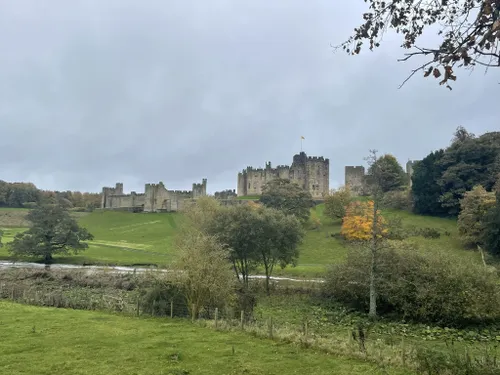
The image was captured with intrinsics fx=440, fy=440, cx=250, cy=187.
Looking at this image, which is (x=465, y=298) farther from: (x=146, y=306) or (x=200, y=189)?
(x=200, y=189)

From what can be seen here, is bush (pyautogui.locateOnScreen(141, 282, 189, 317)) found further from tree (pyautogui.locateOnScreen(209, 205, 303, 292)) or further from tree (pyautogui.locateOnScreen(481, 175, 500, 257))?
tree (pyautogui.locateOnScreen(481, 175, 500, 257))

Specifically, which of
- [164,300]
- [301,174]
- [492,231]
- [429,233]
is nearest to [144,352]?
[164,300]

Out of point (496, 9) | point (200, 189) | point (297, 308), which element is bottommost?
point (297, 308)

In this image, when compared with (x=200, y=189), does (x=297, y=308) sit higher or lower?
lower

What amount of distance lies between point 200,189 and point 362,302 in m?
79.4

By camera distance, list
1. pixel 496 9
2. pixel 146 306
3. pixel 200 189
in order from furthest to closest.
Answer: pixel 200 189 → pixel 146 306 → pixel 496 9

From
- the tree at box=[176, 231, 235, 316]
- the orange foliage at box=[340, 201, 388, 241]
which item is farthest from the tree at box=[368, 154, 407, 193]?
the tree at box=[176, 231, 235, 316]

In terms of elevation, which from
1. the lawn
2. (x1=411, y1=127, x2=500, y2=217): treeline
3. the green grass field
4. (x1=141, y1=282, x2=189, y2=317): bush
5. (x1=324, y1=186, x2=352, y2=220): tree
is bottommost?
the lawn

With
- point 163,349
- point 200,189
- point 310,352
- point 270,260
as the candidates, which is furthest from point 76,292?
point 200,189

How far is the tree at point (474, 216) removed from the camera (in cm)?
4748

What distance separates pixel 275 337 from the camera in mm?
17672

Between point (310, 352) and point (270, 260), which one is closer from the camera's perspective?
point (310, 352)

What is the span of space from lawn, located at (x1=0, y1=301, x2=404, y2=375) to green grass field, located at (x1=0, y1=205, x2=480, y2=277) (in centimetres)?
1830

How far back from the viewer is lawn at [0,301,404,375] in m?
13.2
